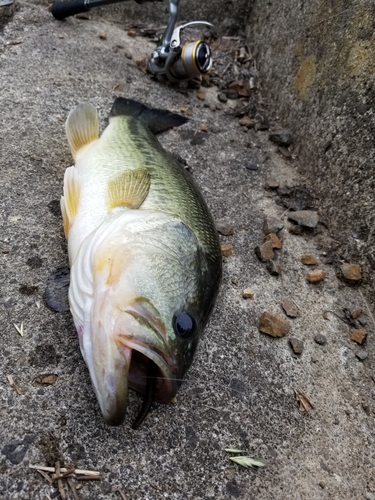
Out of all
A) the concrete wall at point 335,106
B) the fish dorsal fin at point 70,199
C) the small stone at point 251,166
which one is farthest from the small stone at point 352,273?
the fish dorsal fin at point 70,199

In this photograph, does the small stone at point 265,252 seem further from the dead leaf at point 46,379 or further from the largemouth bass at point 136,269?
the dead leaf at point 46,379

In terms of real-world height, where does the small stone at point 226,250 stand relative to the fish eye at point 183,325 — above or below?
below

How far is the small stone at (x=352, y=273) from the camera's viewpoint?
2.65m

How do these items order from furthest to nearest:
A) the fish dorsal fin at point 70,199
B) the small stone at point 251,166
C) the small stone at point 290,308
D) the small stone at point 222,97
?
the small stone at point 222,97
the small stone at point 251,166
the small stone at point 290,308
the fish dorsal fin at point 70,199

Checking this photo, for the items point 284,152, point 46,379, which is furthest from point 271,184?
point 46,379

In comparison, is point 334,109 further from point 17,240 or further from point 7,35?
point 7,35

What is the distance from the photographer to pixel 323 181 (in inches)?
123

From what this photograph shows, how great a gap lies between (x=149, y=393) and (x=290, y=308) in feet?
3.69

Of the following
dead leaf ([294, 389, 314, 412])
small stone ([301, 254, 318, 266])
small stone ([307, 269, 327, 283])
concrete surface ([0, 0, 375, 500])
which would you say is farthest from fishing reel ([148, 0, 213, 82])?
dead leaf ([294, 389, 314, 412])

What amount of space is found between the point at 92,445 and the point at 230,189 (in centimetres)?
210

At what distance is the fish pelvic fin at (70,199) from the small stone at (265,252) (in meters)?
1.19

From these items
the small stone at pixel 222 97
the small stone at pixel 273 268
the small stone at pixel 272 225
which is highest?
the small stone at pixel 222 97

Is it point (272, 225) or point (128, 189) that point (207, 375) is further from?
point (272, 225)

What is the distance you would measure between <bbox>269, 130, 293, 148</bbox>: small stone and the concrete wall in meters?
0.07
